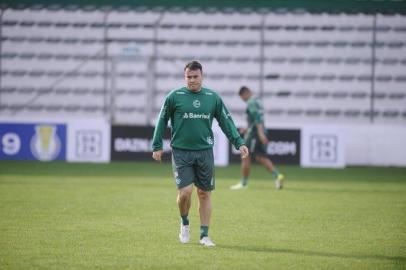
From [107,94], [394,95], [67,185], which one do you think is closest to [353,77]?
[394,95]

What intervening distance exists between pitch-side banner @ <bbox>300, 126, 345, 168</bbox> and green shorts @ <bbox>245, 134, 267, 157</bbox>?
19.9 ft

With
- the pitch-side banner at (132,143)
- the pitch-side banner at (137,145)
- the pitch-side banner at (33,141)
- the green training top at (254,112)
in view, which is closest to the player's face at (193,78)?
the green training top at (254,112)

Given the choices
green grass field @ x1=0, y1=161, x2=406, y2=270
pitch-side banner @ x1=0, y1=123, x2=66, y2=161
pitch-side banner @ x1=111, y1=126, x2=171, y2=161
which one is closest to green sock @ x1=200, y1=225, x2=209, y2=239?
green grass field @ x1=0, y1=161, x2=406, y2=270

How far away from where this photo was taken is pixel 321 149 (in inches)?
910

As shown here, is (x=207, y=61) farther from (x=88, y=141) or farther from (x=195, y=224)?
(x=195, y=224)

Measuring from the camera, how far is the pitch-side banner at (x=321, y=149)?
22969 millimetres

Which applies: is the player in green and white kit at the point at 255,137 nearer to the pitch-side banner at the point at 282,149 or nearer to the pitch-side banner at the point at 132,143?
the pitch-side banner at the point at 282,149

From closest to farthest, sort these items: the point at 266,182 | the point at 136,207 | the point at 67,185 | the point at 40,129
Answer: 1. the point at 136,207
2. the point at 67,185
3. the point at 266,182
4. the point at 40,129

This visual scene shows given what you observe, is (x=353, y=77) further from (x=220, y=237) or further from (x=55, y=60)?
(x=220, y=237)

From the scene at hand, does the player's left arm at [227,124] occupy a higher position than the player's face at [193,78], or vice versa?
the player's face at [193,78]

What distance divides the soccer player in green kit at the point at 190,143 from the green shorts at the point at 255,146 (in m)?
7.50

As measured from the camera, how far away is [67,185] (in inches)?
649

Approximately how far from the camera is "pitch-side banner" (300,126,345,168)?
22969 millimetres

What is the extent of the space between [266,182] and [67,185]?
4.52m
